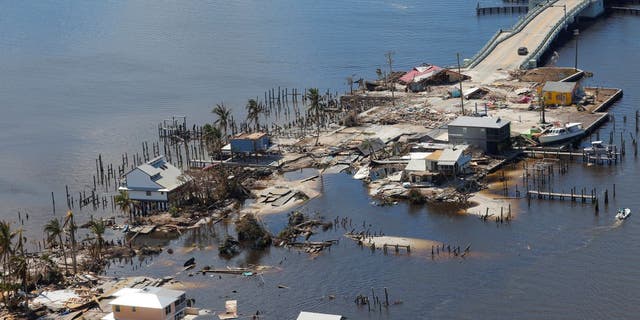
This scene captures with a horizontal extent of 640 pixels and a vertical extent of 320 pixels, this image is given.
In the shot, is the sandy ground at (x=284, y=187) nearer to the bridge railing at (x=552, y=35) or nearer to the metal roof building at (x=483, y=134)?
the metal roof building at (x=483, y=134)

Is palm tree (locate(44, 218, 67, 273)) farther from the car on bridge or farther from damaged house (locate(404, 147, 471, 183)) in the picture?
the car on bridge

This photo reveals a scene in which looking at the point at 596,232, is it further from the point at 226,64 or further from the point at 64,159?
the point at 226,64

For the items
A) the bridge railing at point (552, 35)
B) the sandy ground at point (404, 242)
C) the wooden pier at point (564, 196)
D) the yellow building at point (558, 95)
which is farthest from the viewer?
the bridge railing at point (552, 35)

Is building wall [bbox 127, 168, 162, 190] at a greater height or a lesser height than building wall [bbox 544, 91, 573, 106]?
lesser

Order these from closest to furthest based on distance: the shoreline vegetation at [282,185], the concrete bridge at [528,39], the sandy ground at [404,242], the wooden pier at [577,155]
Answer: the shoreline vegetation at [282,185] → the sandy ground at [404,242] → the wooden pier at [577,155] → the concrete bridge at [528,39]

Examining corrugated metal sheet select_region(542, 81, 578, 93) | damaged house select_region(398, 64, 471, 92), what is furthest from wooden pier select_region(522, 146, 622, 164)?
damaged house select_region(398, 64, 471, 92)

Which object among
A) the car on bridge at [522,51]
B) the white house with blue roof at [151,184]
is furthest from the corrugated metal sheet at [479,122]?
the car on bridge at [522,51]

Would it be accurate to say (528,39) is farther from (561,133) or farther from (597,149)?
(597,149)
